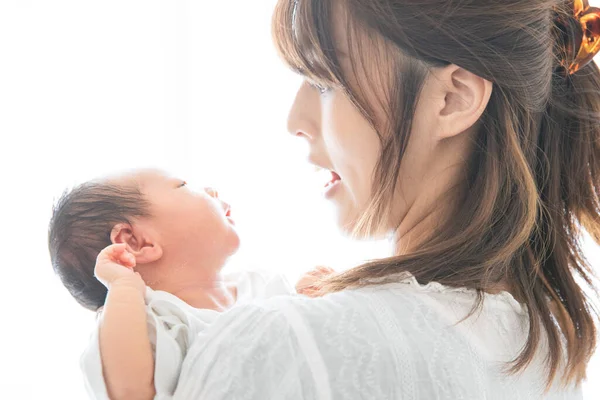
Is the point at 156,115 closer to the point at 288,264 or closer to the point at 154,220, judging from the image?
the point at 288,264

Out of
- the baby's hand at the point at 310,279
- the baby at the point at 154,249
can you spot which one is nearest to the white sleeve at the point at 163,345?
the baby at the point at 154,249

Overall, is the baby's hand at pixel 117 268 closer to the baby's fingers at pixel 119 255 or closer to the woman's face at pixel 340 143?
the baby's fingers at pixel 119 255

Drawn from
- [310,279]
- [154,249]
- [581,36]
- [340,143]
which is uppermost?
[581,36]

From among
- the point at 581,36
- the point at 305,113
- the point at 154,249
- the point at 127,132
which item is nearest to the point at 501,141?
the point at 581,36

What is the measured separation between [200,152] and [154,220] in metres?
1.10

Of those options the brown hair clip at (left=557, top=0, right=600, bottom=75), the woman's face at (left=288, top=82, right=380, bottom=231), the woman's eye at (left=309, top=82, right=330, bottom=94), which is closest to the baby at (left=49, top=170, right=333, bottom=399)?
the woman's face at (left=288, top=82, right=380, bottom=231)

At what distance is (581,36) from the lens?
1062 millimetres

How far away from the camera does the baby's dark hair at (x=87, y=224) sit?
1.24 metres

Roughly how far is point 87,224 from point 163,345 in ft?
1.22

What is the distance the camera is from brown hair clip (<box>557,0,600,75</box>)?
1.07 metres

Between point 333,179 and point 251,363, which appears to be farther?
point 333,179

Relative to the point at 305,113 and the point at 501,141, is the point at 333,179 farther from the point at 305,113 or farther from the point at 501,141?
the point at 501,141

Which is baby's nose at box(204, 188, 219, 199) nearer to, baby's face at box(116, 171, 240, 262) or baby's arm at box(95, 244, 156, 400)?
baby's face at box(116, 171, 240, 262)

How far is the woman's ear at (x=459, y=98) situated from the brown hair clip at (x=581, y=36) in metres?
0.15
